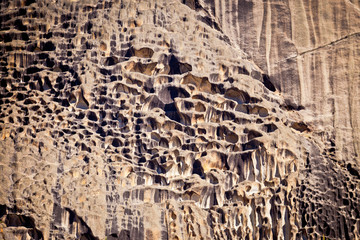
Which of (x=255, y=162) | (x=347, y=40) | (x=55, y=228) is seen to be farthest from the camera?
(x=347, y=40)

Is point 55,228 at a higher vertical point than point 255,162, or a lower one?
lower

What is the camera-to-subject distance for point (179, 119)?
1140 cm

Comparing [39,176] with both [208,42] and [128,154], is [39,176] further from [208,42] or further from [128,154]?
[208,42]

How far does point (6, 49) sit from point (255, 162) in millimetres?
4030

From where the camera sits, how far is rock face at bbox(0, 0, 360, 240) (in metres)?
10.8

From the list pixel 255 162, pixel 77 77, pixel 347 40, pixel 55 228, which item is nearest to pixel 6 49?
pixel 77 77

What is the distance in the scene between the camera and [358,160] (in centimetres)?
1180

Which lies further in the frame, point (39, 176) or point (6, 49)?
point (6, 49)

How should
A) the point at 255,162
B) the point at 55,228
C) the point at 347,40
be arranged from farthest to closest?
1. the point at 347,40
2. the point at 255,162
3. the point at 55,228

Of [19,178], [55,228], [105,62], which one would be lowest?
[55,228]

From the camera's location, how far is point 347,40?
39.7 feet

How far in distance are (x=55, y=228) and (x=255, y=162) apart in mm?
2992

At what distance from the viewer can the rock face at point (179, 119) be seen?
1081 centimetres

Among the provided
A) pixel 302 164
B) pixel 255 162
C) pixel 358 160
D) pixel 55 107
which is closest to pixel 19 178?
pixel 55 107
